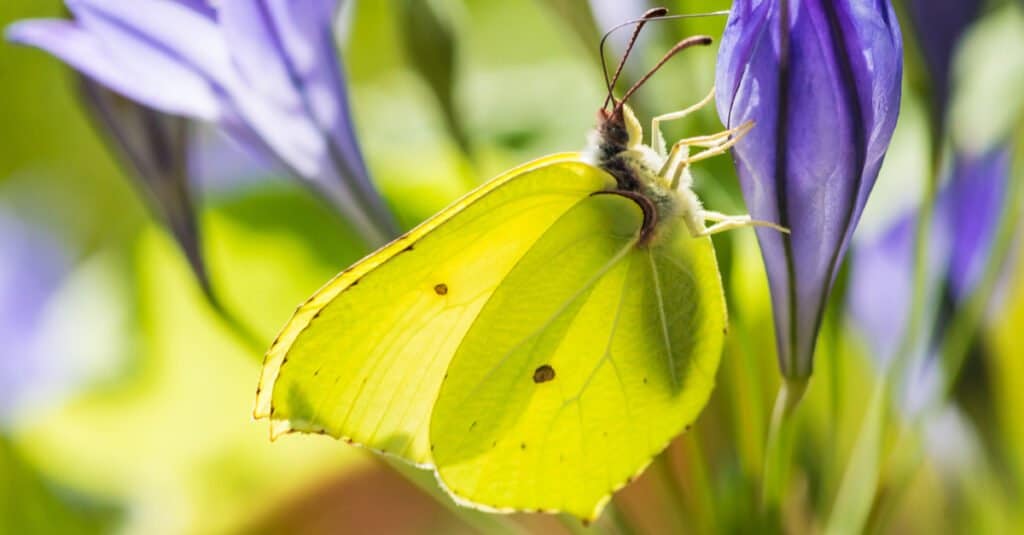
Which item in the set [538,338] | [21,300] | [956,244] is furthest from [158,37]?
[21,300]

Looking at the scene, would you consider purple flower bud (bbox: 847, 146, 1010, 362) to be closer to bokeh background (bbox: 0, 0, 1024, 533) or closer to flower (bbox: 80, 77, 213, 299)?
bokeh background (bbox: 0, 0, 1024, 533)

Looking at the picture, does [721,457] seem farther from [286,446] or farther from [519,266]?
[286,446]

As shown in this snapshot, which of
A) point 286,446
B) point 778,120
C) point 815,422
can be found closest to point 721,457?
point 815,422

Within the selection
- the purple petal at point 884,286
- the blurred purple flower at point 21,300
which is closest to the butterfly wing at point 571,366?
the purple petal at point 884,286

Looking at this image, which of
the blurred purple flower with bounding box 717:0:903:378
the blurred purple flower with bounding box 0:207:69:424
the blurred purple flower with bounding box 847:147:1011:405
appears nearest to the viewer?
the blurred purple flower with bounding box 717:0:903:378

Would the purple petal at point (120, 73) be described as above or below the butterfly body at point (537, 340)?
above

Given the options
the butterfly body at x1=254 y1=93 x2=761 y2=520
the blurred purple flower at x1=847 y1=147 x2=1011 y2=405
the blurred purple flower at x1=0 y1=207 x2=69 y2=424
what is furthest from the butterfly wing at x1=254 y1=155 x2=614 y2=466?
the blurred purple flower at x1=0 y1=207 x2=69 y2=424

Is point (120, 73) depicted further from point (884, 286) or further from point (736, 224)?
point (884, 286)

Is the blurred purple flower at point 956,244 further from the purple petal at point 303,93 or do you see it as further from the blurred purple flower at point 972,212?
the purple petal at point 303,93
